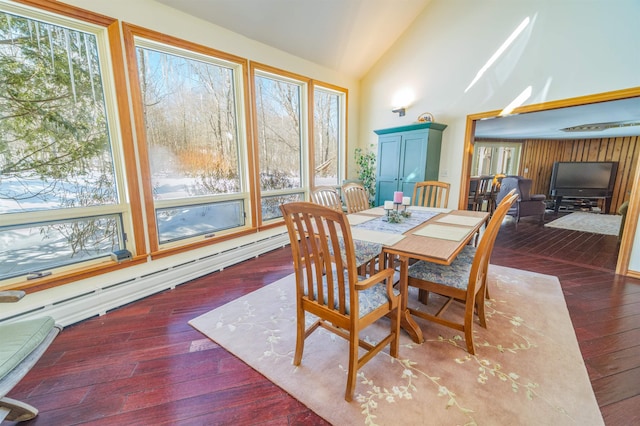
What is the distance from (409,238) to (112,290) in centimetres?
251

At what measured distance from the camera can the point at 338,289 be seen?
130 cm

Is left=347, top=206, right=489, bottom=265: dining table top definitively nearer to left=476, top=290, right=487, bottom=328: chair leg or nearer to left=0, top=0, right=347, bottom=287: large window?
left=476, top=290, right=487, bottom=328: chair leg

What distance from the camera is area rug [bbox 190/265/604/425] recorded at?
1264mm

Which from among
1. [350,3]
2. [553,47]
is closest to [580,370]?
[553,47]

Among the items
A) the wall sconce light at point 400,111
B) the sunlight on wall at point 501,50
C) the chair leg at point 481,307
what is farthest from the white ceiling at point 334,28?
the chair leg at point 481,307

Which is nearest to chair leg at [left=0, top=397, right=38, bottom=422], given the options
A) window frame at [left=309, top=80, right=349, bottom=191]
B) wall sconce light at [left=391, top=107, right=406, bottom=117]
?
window frame at [left=309, top=80, right=349, bottom=191]

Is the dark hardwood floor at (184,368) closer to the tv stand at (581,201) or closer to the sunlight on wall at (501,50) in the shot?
the sunlight on wall at (501,50)

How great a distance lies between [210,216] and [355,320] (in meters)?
2.50

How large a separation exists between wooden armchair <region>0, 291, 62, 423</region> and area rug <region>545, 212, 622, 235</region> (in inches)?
275

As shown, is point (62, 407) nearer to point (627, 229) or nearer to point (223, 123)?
point (223, 123)

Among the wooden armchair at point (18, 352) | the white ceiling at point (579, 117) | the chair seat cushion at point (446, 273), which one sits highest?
the white ceiling at point (579, 117)

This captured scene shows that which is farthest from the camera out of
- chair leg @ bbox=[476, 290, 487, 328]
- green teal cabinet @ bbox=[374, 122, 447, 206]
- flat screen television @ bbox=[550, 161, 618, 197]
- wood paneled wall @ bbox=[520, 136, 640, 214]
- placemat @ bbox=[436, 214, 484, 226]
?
flat screen television @ bbox=[550, 161, 618, 197]

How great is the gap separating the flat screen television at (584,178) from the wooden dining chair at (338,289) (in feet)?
28.7

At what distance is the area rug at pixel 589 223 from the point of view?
466cm
